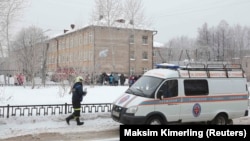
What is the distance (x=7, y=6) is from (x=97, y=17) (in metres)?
21.7

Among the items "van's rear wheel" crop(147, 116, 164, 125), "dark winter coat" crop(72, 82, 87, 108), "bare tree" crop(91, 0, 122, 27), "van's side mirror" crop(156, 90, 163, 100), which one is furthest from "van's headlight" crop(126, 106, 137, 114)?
"bare tree" crop(91, 0, 122, 27)

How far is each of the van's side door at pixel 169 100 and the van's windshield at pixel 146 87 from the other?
0.75ft

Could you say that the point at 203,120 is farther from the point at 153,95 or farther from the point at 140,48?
the point at 140,48

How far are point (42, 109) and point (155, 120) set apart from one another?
18.3 feet

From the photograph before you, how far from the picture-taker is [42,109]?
46.4 ft

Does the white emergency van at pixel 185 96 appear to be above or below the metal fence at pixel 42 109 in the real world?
above

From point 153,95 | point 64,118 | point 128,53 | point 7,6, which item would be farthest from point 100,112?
point 128,53

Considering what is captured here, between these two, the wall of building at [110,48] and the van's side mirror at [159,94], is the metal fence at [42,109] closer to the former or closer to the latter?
the van's side mirror at [159,94]

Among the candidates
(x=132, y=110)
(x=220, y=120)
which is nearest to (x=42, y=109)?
(x=132, y=110)

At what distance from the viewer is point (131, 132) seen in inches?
318

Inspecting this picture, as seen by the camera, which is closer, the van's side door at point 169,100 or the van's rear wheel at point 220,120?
the van's side door at point 169,100

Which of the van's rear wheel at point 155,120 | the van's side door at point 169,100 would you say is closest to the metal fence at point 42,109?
the van's rear wheel at point 155,120

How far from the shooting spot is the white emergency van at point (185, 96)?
10938mm

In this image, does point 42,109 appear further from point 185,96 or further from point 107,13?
point 107,13
